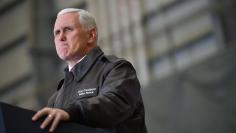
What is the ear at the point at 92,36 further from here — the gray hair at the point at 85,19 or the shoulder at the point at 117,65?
the shoulder at the point at 117,65

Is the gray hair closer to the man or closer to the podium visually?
the man

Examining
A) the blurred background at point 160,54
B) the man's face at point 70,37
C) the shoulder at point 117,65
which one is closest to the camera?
the shoulder at point 117,65

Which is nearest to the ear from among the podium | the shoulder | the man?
the man

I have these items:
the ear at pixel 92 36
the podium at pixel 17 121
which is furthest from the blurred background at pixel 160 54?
the podium at pixel 17 121

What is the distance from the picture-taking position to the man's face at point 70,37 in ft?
5.75

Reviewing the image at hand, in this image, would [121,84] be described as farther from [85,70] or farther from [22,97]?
[22,97]

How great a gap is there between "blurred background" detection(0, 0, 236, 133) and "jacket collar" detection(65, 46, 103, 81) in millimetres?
2980

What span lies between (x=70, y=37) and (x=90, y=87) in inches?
8.7

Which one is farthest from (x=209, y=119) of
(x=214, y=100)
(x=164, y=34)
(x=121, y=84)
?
(x=121, y=84)

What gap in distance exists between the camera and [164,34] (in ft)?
17.5

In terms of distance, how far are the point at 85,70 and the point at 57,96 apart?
17 cm

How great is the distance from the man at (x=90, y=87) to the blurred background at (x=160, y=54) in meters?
2.96

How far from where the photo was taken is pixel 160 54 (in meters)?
5.32

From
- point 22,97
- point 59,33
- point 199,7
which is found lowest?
point 22,97
